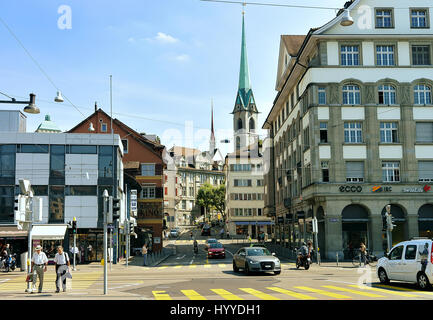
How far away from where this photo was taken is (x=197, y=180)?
149375 millimetres

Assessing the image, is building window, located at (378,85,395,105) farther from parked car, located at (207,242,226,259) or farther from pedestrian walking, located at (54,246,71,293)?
pedestrian walking, located at (54,246,71,293)

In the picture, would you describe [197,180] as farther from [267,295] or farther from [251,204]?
[267,295]

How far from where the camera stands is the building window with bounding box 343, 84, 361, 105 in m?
42.4

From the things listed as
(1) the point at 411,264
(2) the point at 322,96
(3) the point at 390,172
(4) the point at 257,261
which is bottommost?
(4) the point at 257,261

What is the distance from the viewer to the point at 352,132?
4197cm

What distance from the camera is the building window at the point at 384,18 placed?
141ft

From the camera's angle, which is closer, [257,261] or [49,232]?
[257,261]

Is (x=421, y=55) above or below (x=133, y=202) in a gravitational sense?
above

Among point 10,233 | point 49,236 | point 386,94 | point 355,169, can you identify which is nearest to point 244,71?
point 386,94

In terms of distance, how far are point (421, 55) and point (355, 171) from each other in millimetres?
11744

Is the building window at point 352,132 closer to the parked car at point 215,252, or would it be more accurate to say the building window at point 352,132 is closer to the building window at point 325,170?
the building window at point 325,170

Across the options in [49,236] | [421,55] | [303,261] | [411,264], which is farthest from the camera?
[421,55]

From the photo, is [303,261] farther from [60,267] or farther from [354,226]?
[60,267]
